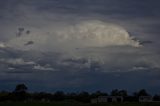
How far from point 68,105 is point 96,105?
34.4 feet

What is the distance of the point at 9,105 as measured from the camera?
577ft

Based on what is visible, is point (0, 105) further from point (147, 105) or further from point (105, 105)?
point (147, 105)

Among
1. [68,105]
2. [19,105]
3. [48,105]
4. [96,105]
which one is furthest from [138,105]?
[19,105]

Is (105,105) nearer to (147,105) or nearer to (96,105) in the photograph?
(96,105)

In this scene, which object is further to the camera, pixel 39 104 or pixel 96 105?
pixel 39 104

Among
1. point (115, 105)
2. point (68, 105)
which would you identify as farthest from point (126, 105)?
point (68, 105)

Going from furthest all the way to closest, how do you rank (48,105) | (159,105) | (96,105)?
1. (48,105)
2. (96,105)
3. (159,105)

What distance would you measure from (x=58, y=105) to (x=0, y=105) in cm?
2151

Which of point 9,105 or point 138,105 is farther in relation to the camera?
point 9,105

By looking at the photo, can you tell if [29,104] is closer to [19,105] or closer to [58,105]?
[19,105]

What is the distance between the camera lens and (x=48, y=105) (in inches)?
6865

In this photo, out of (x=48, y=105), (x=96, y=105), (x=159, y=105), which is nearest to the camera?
(x=159, y=105)

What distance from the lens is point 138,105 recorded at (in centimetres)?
15688

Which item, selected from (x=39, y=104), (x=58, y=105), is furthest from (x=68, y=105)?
(x=39, y=104)
